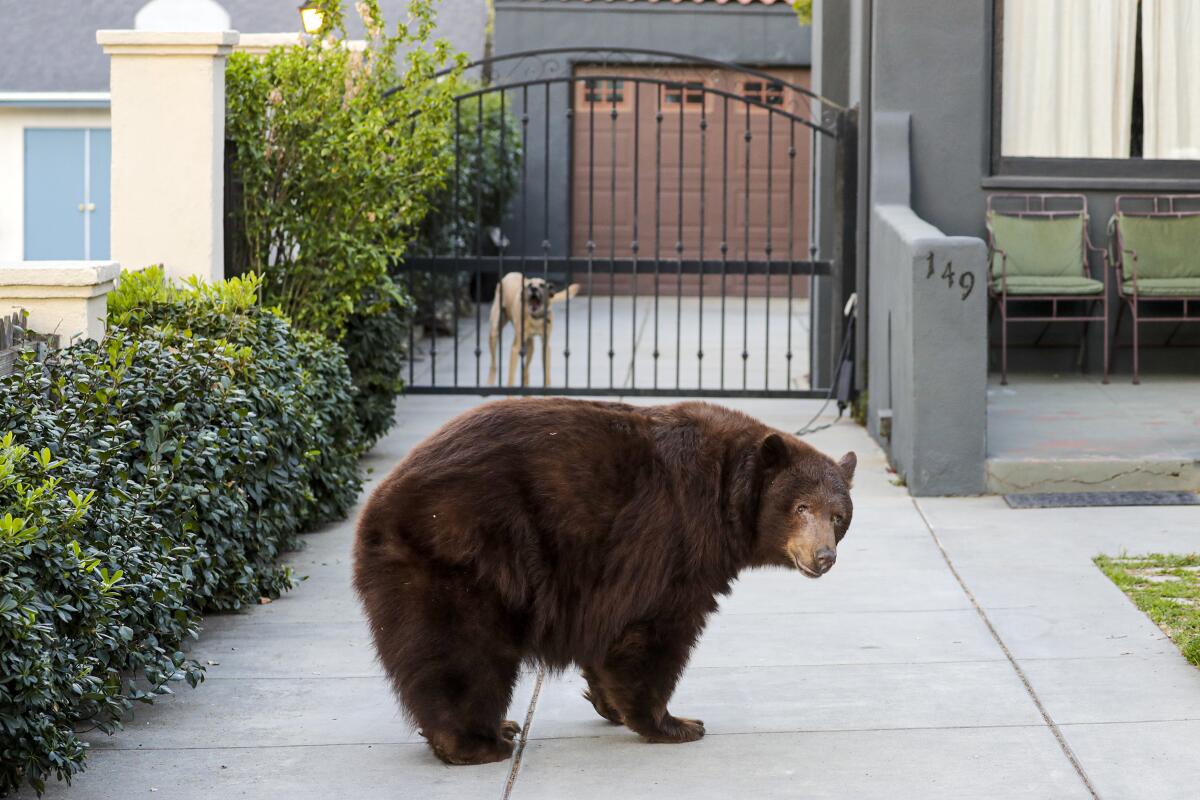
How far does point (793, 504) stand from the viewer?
4676mm

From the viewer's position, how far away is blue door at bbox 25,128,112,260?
19.1 metres

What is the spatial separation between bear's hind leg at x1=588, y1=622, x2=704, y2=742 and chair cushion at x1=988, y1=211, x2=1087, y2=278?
6.54 metres

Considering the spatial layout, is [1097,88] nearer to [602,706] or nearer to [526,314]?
[526,314]

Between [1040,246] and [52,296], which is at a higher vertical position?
[1040,246]

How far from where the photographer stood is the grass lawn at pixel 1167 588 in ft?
19.5

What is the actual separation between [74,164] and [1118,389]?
13.4m

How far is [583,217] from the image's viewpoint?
21031 millimetres

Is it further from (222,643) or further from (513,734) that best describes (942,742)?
(222,643)

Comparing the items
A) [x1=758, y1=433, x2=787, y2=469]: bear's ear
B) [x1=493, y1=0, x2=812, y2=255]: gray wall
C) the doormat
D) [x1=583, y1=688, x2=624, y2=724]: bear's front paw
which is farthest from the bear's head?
[x1=493, y1=0, x2=812, y2=255]: gray wall

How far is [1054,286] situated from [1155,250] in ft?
2.66

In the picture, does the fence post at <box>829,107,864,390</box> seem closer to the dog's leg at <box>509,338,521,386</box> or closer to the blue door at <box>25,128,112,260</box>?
the dog's leg at <box>509,338,521,386</box>

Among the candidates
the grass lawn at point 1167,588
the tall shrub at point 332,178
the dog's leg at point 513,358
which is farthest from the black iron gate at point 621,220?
the grass lawn at point 1167,588

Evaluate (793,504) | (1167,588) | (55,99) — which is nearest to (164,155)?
(793,504)

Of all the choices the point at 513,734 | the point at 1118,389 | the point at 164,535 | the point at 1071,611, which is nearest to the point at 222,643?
the point at 164,535
